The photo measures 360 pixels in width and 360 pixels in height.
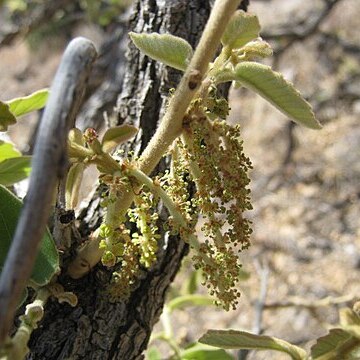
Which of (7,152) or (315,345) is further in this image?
(7,152)

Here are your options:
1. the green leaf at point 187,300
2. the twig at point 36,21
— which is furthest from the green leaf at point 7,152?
the twig at point 36,21

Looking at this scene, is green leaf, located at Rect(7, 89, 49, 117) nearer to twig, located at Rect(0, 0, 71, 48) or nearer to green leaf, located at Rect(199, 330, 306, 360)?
green leaf, located at Rect(199, 330, 306, 360)

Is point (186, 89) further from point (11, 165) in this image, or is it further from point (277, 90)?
point (11, 165)

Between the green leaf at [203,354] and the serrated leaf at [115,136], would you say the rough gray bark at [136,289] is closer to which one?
the green leaf at [203,354]

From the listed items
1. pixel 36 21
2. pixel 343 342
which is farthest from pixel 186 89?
pixel 36 21

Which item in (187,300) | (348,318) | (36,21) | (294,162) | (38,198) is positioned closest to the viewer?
(38,198)
